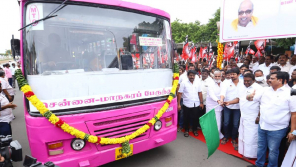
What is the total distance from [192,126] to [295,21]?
11.4 feet

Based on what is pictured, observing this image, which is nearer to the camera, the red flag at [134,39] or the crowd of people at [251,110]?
the crowd of people at [251,110]

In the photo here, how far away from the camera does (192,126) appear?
5070 mm

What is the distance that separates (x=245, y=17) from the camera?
533 cm

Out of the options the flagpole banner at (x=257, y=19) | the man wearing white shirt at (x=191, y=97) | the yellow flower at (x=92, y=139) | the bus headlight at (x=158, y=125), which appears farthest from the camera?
the man wearing white shirt at (x=191, y=97)

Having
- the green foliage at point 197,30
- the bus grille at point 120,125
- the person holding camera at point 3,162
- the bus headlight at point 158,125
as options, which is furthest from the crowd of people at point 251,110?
the green foliage at point 197,30

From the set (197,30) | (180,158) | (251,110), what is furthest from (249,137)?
(197,30)

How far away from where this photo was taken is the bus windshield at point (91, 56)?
2.46m

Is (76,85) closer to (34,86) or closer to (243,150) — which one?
(34,86)

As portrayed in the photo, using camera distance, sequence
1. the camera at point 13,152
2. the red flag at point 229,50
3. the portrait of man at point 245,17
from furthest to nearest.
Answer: the red flag at point 229,50, the portrait of man at point 245,17, the camera at point 13,152

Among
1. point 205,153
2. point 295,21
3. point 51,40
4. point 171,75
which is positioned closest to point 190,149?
point 205,153

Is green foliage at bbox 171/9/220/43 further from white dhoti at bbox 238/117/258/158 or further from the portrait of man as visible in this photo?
white dhoti at bbox 238/117/258/158

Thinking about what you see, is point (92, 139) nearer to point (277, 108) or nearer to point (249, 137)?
point (277, 108)

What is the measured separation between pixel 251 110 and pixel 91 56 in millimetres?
2914

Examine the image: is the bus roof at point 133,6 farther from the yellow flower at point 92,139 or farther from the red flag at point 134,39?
the yellow flower at point 92,139
